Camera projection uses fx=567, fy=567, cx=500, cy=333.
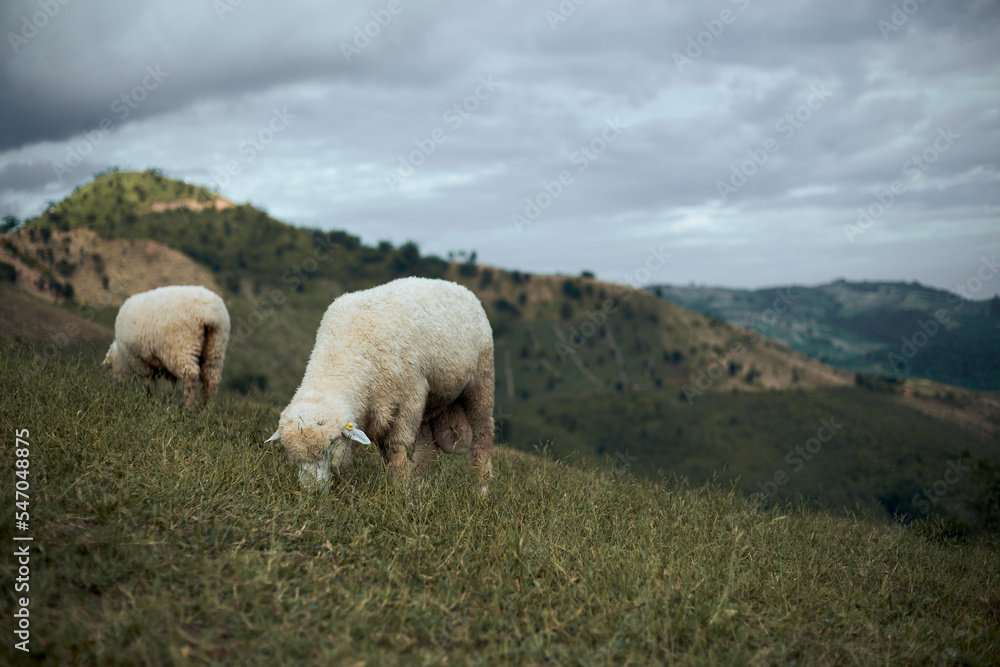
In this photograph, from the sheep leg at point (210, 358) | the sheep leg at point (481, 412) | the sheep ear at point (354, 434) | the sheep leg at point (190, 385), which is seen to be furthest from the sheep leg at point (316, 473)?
the sheep leg at point (210, 358)

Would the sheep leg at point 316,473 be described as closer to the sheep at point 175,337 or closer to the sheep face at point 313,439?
the sheep face at point 313,439

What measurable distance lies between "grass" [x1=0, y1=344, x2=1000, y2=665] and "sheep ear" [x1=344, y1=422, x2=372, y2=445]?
0.43 metres

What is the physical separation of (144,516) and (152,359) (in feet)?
20.9

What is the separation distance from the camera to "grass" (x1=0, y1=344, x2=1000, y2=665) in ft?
10.6

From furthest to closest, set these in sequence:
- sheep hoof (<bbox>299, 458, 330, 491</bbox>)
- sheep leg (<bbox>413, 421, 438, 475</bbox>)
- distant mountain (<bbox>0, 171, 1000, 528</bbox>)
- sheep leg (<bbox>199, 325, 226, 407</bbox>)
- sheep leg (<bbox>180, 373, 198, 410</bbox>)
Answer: distant mountain (<bbox>0, 171, 1000, 528</bbox>) → sheep leg (<bbox>199, 325, 226, 407</bbox>) → sheep leg (<bbox>180, 373, 198, 410</bbox>) → sheep leg (<bbox>413, 421, 438, 475</bbox>) → sheep hoof (<bbox>299, 458, 330, 491</bbox>)

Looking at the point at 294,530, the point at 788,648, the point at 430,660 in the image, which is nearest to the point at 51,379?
the point at 294,530

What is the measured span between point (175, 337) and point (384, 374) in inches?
203

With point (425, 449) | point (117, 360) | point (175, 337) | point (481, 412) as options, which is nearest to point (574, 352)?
point (117, 360)

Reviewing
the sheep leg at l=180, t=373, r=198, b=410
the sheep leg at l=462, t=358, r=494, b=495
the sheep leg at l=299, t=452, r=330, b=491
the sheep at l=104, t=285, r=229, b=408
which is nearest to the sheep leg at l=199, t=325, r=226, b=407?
the sheep at l=104, t=285, r=229, b=408

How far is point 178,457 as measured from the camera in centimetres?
486

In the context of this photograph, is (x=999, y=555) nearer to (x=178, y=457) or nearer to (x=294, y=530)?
(x=294, y=530)

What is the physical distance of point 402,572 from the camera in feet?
13.1

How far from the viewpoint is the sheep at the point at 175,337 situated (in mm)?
9062

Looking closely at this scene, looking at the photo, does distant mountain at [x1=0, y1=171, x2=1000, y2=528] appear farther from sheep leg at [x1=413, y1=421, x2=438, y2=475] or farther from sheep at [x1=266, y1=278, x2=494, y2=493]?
sheep at [x1=266, y1=278, x2=494, y2=493]
